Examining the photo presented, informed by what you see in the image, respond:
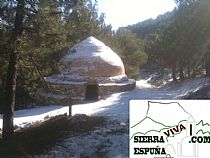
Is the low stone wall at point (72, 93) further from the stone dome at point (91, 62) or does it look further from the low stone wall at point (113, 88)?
the stone dome at point (91, 62)

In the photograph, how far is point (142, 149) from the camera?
24.6ft

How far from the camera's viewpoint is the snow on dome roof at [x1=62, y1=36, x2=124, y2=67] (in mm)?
27219

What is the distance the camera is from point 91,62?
26.8m

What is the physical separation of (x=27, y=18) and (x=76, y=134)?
13.7 ft

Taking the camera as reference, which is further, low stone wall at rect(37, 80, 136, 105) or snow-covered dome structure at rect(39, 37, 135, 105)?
snow-covered dome structure at rect(39, 37, 135, 105)

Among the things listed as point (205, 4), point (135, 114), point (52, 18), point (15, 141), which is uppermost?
point (205, 4)

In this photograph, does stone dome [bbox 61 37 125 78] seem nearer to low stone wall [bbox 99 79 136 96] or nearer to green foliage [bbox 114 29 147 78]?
low stone wall [bbox 99 79 136 96]

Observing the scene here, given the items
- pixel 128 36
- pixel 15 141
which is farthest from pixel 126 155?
pixel 128 36

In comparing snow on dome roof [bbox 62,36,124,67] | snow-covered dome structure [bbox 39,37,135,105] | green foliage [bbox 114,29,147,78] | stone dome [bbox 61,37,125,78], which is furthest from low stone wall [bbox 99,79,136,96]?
green foliage [bbox 114,29,147,78]

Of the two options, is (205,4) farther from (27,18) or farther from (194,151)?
(194,151)

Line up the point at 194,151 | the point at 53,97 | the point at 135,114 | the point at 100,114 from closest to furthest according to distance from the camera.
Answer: the point at 194,151 < the point at 135,114 < the point at 100,114 < the point at 53,97

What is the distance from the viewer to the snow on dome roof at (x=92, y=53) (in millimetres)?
27219
